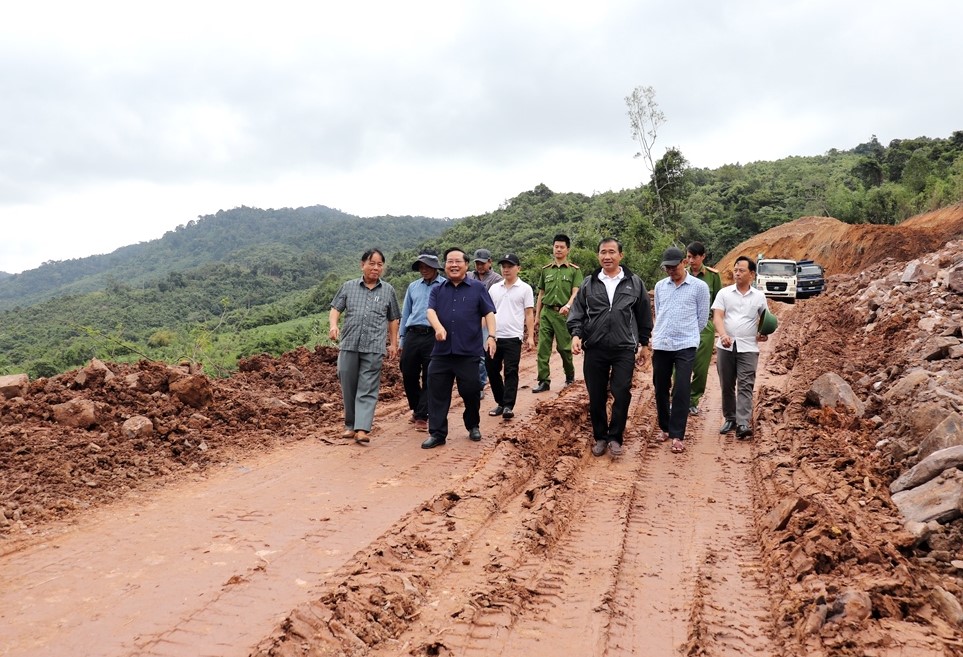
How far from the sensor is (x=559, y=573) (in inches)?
154

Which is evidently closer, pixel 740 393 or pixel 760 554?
pixel 760 554

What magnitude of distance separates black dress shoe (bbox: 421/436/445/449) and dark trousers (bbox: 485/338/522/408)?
141 centimetres

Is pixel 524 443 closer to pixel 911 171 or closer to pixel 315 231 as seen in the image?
pixel 911 171

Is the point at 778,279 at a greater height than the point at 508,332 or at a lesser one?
lesser

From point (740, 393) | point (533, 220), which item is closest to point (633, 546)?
point (740, 393)

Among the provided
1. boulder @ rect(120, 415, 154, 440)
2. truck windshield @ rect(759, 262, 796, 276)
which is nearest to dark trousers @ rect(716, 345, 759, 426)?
boulder @ rect(120, 415, 154, 440)

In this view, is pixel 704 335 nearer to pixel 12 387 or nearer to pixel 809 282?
pixel 12 387

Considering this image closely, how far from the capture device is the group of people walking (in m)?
6.42

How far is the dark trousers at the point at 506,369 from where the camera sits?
7.97m

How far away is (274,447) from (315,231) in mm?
84227

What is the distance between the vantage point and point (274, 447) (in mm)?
6727

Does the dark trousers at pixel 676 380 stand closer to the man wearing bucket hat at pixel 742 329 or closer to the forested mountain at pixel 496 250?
the man wearing bucket hat at pixel 742 329

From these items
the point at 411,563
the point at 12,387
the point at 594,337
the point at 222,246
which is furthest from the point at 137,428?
the point at 222,246

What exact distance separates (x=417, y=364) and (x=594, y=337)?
2091 millimetres
